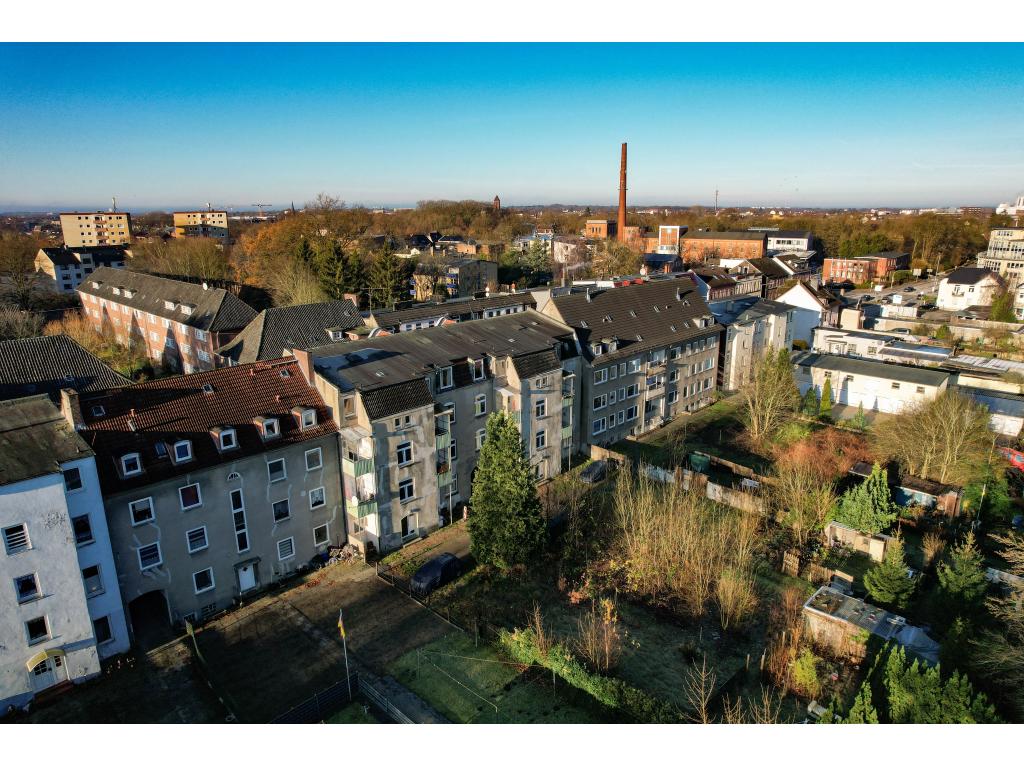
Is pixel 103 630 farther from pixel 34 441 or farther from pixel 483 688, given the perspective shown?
pixel 483 688

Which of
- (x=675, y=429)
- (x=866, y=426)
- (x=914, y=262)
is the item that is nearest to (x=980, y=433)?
(x=866, y=426)

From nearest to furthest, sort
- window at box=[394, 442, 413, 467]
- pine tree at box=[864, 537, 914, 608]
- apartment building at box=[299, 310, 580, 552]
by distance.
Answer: pine tree at box=[864, 537, 914, 608] → apartment building at box=[299, 310, 580, 552] → window at box=[394, 442, 413, 467]

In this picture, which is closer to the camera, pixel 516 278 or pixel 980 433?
pixel 980 433

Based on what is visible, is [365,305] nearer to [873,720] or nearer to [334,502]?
[334,502]

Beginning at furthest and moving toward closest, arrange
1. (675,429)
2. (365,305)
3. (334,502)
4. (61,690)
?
(365,305) → (675,429) → (334,502) → (61,690)

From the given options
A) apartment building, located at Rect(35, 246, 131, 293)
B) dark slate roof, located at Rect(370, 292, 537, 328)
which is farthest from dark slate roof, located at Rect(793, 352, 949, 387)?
apartment building, located at Rect(35, 246, 131, 293)

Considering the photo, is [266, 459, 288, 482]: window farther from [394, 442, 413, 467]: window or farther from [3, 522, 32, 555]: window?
[3, 522, 32, 555]: window

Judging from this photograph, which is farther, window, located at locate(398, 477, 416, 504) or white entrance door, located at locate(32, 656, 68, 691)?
window, located at locate(398, 477, 416, 504)
